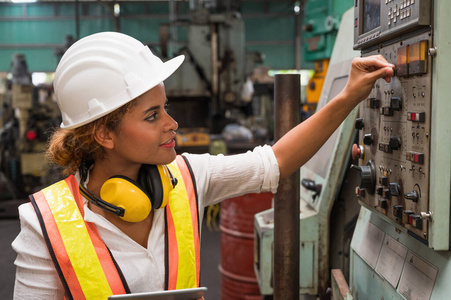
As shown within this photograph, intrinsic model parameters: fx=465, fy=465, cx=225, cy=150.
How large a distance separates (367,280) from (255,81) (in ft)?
27.8

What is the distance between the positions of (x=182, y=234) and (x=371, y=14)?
84 cm

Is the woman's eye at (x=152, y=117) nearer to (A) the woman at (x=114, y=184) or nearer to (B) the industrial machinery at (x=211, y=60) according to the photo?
(A) the woman at (x=114, y=184)

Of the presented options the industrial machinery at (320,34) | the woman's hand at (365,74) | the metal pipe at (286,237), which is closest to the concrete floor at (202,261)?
the industrial machinery at (320,34)

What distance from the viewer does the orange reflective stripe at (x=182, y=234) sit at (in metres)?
1.30

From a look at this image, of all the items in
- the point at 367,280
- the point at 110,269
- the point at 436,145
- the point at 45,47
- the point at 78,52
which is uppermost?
the point at 45,47

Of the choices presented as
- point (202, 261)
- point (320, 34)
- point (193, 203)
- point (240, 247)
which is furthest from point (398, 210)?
point (320, 34)

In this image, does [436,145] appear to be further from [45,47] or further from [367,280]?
[45,47]

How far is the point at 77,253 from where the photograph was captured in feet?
3.87

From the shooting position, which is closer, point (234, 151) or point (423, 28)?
point (423, 28)

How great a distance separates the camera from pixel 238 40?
5402mm

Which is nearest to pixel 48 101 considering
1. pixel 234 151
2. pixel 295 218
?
pixel 234 151

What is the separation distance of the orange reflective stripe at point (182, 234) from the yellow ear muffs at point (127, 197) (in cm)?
12

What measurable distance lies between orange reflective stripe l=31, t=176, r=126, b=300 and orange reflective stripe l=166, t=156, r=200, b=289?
156 millimetres

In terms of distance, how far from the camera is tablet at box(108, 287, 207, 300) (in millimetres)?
1044
